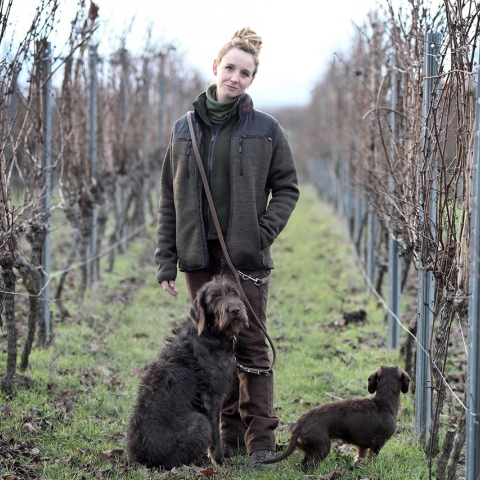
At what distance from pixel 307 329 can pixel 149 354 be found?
2472 mm

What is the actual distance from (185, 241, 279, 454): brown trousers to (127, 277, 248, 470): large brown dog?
0.82 feet

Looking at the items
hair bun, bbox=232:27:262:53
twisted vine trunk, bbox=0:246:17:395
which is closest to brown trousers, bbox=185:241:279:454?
hair bun, bbox=232:27:262:53

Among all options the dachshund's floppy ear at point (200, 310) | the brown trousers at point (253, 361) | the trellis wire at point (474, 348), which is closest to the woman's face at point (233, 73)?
the brown trousers at point (253, 361)

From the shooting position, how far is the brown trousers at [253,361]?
492 centimetres

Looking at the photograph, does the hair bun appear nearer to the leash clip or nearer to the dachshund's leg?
the leash clip

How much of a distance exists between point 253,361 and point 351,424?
2.64 ft

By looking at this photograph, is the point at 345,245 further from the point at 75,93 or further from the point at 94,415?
the point at 94,415

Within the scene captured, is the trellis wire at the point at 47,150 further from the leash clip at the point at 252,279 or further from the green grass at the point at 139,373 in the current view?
the leash clip at the point at 252,279

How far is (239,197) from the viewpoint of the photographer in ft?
15.7

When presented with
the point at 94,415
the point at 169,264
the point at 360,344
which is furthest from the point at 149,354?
the point at 169,264

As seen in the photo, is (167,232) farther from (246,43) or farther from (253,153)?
(246,43)

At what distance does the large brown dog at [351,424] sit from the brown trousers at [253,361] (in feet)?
0.92

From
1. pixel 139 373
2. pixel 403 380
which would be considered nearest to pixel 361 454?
pixel 403 380

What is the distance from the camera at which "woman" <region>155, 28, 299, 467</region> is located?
4.79 meters
